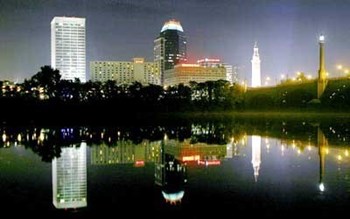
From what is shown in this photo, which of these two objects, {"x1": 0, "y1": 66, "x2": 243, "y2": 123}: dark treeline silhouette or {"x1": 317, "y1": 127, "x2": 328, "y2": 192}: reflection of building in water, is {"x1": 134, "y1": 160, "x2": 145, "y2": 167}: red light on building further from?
{"x1": 0, "y1": 66, "x2": 243, "y2": 123}: dark treeline silhouette

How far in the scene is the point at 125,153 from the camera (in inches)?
1061

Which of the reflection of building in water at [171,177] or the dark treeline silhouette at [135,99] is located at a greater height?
the dark treeline silhouette at [135,99]

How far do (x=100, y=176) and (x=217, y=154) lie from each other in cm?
915

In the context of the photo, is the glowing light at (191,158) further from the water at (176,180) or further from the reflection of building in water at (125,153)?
the reflection of building in water at (125,153)

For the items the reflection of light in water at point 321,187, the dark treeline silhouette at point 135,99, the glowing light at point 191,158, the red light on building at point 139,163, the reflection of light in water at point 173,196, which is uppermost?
the dark treeline silhouette at point 135,99

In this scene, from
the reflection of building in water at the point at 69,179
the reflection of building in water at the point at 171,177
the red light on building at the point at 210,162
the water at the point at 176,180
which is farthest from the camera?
the red light on building at the point at 210,162

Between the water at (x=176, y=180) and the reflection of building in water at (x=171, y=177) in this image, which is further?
the reflection of building in water at (x=171, y=177)

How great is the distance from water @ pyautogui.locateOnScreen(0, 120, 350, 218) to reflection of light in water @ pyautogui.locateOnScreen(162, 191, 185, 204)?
0.10 feet

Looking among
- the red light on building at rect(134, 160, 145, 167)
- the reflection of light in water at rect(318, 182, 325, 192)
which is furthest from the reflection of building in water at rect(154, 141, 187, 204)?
the reflection of light in water at rect(318, 182, 325, 192)

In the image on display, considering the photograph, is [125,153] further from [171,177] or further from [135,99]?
[135,99]

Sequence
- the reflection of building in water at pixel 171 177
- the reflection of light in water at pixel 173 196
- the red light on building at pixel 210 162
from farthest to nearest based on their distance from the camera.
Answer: the red light on building at pixel 210 162 → the reflection of building in water at pixel 171 177 → the reflection of light in water at pixel 173 196

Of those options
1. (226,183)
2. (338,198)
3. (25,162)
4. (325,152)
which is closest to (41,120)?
(25,162)

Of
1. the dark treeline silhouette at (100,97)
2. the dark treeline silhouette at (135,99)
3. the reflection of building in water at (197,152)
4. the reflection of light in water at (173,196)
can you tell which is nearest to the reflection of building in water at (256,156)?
the reflection of building in water at (197,152)

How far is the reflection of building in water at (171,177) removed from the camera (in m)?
14.8
